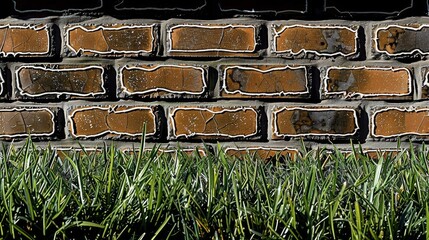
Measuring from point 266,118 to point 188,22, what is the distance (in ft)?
0.88

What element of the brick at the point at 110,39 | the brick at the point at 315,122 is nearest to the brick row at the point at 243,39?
the brick at the point at 110,39

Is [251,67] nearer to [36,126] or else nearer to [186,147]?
[186,147]

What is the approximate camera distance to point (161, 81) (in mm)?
1232

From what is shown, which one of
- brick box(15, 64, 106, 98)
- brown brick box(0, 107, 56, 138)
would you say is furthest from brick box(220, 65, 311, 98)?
brown brick box(0, 107, 56, 138)

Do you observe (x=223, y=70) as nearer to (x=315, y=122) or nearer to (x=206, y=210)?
(x=315, y=122)

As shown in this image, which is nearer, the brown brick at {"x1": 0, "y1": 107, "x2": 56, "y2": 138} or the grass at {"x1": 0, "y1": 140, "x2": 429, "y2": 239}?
the grass at {"x1": 0, "y1": 140, "x2": 429, "y2": 239}

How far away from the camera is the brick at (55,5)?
1233mm

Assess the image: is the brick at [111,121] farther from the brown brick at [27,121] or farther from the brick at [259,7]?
the brick at [259,7]

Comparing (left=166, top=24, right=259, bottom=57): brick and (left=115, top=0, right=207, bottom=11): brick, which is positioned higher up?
(left=115, top=0, right=207, bottom=11): brick

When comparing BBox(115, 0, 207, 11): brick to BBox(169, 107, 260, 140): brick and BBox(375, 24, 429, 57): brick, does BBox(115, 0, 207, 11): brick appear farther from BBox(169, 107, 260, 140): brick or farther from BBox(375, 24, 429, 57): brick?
BBox(375, 24, 429, 57): brick

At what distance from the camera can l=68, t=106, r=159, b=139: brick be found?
1.24m

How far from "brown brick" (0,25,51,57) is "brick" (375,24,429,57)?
72 cm

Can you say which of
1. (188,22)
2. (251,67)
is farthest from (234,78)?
(188,22)

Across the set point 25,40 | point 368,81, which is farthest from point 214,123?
point 25,40
